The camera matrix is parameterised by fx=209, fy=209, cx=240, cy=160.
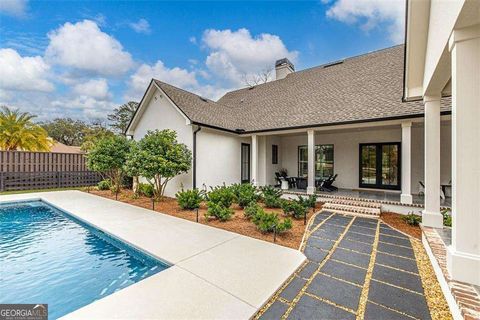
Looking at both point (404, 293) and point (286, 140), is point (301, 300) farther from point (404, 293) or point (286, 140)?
point (286, 140)

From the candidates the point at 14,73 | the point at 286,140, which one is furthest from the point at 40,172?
the point at 286,140

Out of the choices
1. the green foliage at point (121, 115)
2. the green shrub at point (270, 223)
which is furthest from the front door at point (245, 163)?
the green foliage at point (121, 115)

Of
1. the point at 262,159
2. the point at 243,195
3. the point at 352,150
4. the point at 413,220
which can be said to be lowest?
the point at 413,220

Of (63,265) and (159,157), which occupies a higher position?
(159,157)

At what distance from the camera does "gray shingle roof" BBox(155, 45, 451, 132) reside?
8695 mm

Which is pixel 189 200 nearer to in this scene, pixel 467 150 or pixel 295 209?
→ pixel 295 209

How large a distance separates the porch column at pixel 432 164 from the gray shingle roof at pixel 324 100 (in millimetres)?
2238

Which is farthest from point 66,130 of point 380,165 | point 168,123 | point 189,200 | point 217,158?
point 380,165

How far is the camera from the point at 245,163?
1274 cm

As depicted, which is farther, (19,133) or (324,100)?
(19,133)

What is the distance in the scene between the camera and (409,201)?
734cm

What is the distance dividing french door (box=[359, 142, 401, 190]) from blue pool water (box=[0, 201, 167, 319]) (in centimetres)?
1051

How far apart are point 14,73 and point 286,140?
16.6 metres

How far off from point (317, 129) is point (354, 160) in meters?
3.31
